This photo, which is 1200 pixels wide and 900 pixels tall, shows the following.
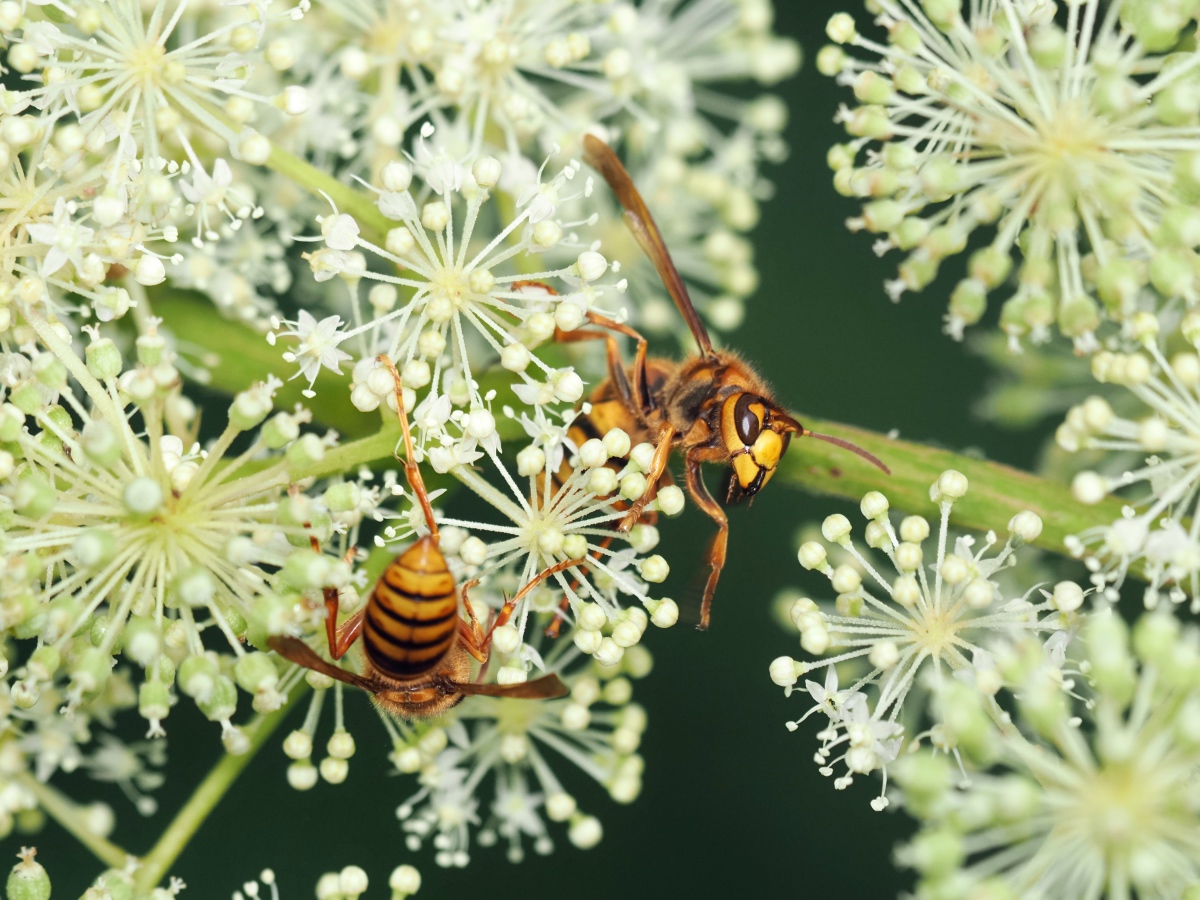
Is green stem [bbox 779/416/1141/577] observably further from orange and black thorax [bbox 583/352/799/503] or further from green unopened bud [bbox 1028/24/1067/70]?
green unopened bud [bbox 1028/24/1067/70]

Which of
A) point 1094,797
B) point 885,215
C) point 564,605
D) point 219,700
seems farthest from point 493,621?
point 1094,797

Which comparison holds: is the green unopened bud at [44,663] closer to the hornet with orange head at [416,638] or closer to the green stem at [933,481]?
the hornet with orange head at [416,638]

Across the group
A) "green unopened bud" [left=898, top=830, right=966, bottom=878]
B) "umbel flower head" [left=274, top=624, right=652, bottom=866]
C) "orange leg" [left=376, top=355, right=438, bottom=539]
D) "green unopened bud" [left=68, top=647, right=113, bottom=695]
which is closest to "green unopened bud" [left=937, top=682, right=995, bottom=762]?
"green unopened bud" [left=898, top=830, right=966, bottom=878]

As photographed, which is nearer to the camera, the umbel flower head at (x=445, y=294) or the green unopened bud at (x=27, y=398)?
the green unopened bud at (x=27, y=398)

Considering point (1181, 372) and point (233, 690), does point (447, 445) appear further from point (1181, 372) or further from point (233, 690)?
point (1181, 372)

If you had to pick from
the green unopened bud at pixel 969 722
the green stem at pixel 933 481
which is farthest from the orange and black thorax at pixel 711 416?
the green unopened bud at pixel 969 722

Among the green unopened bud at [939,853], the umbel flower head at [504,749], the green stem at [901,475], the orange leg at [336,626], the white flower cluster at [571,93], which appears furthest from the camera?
the white flower cluster at [571,93]
